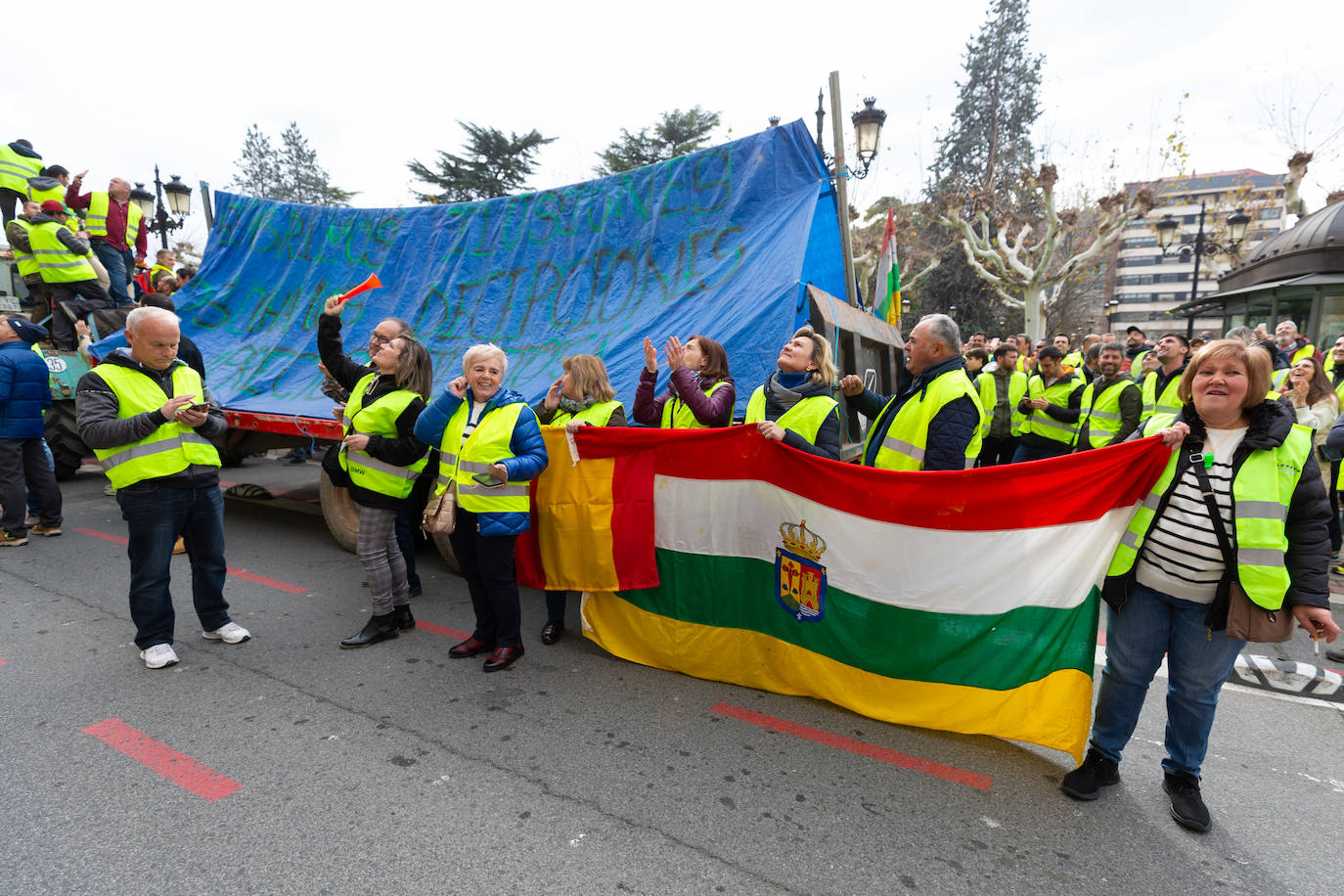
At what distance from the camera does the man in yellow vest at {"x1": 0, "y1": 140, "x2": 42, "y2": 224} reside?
8.42 m

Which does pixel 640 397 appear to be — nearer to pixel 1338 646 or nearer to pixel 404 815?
pixel 404 815

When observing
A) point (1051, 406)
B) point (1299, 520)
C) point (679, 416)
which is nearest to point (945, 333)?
point (1299, 520)

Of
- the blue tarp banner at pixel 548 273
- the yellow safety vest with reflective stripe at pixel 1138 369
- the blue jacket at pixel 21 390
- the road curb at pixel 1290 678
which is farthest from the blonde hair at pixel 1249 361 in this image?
the blue jacket at pixel 21 390

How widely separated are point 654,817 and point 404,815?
2.94ft

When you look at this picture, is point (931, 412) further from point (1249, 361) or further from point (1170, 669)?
point (1170, 669)

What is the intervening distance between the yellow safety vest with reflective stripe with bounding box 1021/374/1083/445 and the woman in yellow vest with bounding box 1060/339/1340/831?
15.2 ft

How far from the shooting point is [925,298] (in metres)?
30.4

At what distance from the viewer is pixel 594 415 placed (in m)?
3.92

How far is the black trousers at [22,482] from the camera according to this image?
5.55m

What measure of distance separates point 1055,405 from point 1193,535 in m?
4.84

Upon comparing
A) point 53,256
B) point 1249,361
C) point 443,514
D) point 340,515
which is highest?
point 53,256

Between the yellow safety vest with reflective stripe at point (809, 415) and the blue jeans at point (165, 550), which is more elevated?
the yellow safety vest with reflective stripe at point (809, 415)

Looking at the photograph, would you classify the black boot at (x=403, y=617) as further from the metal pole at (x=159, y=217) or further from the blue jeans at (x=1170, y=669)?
the metal pole at (x=159, y=217)

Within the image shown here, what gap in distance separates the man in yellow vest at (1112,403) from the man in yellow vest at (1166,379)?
130mm
